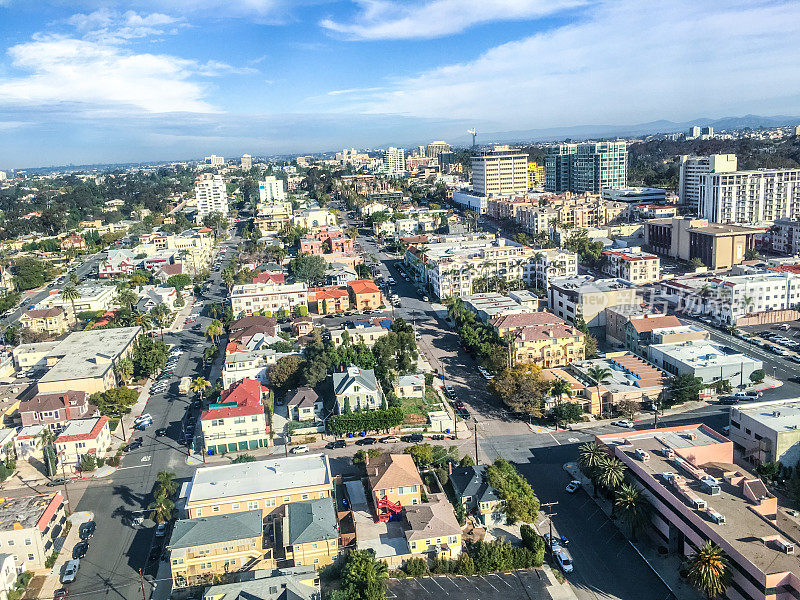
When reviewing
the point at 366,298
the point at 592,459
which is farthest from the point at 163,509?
the point at 366,298

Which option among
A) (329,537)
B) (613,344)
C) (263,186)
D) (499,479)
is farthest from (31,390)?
(263,186)

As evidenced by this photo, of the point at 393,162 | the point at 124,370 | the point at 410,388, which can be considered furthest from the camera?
the point at 393,162

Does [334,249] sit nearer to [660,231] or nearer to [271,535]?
[660,231]

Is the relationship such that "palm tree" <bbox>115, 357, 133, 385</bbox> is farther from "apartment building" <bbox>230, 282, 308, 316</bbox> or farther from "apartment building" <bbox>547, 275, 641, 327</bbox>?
"apartment building" <bbox>547, 275, 641, 327</bbox>

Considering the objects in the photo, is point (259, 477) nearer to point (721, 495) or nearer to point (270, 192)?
point (721, 495)

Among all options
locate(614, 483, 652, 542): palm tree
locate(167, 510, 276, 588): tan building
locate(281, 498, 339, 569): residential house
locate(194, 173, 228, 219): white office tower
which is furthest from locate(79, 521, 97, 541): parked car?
locate(194, 173, 228, 219): white office tower

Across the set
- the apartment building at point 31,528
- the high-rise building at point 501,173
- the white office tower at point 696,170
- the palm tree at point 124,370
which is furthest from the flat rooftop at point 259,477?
the high-rise building at point 501,173
